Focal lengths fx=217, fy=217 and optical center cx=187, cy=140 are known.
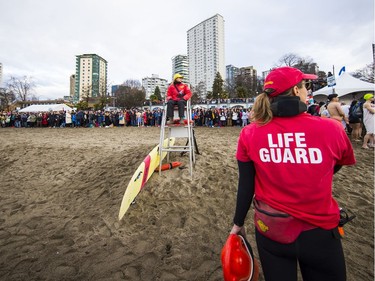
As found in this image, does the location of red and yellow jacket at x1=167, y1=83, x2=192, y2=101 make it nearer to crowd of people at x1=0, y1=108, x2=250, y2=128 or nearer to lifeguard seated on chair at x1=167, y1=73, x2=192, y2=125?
lifeguard seated on chair at x1=167, y1=73, x2=192, y2=125

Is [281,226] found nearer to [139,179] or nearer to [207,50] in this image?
[139,179]

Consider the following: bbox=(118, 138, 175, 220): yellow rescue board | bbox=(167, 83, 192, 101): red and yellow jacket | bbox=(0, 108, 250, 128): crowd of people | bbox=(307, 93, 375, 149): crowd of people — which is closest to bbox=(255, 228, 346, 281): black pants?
bbox=(118, 138, 175, 220): yellow rescue board

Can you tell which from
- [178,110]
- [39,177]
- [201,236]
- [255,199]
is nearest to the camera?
[255,199]

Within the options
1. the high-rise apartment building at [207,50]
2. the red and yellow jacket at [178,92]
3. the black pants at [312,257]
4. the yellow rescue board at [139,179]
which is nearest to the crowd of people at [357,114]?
the red and yellow jacket at [178,92]

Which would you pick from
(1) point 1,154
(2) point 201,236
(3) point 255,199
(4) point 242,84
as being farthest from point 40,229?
(4) point 242,84

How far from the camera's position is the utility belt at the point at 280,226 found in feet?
4.41

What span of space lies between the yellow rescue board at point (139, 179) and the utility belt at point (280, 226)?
9.62 ft

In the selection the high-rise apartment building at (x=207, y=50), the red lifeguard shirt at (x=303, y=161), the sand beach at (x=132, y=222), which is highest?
the high-rise apartment building at (x=207, y=50)

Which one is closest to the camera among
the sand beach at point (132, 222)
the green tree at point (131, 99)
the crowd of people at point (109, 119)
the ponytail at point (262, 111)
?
the ponytail at point (262, 111)

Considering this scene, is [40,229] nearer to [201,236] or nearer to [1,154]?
[201,236]

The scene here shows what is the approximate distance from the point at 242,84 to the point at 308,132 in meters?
75.5

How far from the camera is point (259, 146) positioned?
57.4 inches

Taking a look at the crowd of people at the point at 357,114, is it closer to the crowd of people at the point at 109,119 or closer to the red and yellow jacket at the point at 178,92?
the red and yellow jacket at the point at 178,92

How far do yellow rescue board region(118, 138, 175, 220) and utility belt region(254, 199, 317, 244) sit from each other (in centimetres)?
293
